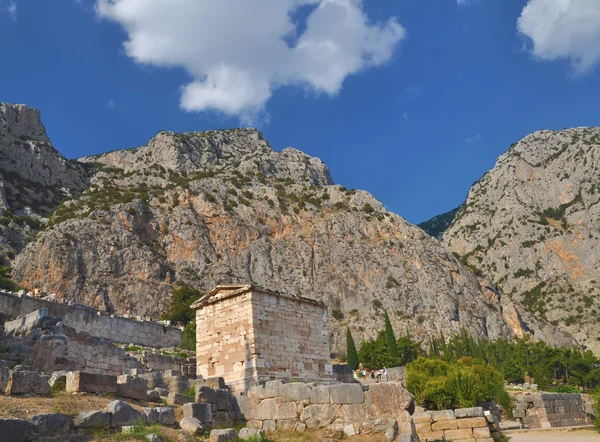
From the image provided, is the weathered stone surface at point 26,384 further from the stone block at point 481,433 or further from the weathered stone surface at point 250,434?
the stone block at point 481,433

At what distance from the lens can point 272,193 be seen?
82188 mm

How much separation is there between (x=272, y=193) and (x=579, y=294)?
59.4 meters

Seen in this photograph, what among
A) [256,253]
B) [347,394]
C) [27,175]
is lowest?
[347,394]

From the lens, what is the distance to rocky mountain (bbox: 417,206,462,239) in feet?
466

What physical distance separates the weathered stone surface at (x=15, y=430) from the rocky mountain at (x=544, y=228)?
8988cm

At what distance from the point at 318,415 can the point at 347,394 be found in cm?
70

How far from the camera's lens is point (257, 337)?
18734 mm

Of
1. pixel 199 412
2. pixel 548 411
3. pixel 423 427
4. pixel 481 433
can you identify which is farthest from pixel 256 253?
pixel 199 412

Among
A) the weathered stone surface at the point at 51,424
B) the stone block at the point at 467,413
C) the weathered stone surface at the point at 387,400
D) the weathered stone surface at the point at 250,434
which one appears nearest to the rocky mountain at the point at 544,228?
the stone block at the point at 467,413

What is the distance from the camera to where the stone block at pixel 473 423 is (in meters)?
12.9

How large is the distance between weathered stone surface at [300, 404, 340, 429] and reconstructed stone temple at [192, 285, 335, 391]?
8.74 m

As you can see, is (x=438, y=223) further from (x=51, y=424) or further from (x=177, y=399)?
(x=51, y=424)

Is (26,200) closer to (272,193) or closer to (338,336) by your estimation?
(272,193)

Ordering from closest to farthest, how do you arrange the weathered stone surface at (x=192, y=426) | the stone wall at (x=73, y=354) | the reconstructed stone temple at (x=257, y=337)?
the weathered stone surface at (x=192, y=426) → the stone wall at (x=73, y=354) → the reconstructed stone temple at (x=257, y=337)
